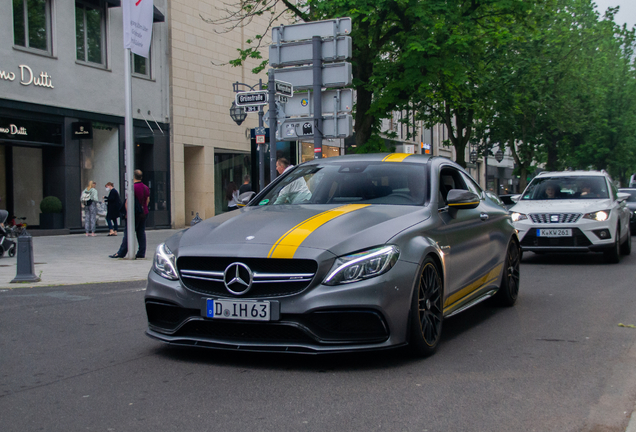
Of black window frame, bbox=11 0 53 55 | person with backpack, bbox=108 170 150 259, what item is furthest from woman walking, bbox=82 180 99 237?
person with backpack, bbox=108 170 150 259

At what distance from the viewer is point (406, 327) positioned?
478 cm

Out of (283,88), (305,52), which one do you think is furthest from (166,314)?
(305,52)

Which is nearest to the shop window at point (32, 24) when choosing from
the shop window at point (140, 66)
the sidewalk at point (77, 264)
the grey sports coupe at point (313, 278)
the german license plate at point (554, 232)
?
the shop window at point (140, 66)

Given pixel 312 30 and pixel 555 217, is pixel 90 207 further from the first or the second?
pixel 555 217

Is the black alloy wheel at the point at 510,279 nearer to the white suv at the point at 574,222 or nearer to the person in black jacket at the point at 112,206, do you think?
the white suv at the point at 574,222

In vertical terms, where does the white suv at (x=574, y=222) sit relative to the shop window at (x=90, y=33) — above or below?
below

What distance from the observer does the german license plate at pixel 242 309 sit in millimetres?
4488

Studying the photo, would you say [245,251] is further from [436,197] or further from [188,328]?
[436,197]

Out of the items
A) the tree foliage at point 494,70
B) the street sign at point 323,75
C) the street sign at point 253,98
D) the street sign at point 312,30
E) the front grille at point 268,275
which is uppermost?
the tree foliage at point 494,70

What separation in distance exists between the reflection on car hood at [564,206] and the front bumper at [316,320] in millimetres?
8055

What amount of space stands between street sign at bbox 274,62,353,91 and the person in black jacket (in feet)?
31.7

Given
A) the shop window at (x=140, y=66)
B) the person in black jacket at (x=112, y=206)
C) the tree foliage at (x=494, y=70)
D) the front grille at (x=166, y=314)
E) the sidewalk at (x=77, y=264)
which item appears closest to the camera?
the front grille at (x=166, y=314)

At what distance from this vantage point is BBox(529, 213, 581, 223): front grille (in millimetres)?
12008

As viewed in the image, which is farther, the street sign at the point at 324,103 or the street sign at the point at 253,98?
the street sign at the point at 324,103
